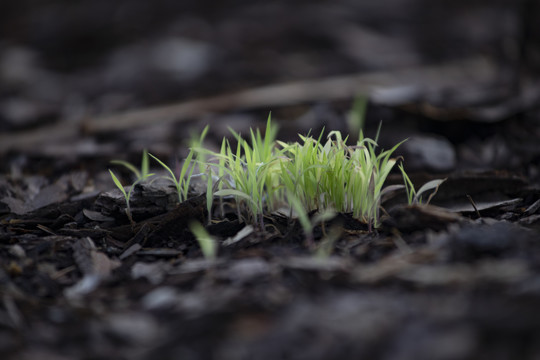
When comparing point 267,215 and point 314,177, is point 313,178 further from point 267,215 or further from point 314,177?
point 267,215

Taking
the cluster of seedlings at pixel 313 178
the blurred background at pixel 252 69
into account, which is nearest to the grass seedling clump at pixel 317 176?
the cluster of seedlings at pixel 313 178

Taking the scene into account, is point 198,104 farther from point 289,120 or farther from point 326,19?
point 326,19

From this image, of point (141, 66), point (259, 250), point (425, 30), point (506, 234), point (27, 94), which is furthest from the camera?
point (425, 30)

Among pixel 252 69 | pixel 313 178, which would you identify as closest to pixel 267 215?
pixel 313 178

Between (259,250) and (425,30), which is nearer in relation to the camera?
(259,250)

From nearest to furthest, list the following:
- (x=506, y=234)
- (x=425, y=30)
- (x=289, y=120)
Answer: (x=506, y=234) < (x=289, y=120) < (x=425, y=30)

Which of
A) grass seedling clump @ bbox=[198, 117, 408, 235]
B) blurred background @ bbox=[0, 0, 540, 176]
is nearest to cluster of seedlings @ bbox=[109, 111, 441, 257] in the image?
grass seedling clump @ bbox=[198, 117, 408, 235]

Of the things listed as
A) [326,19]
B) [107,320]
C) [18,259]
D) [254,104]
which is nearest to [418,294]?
[107,320]
